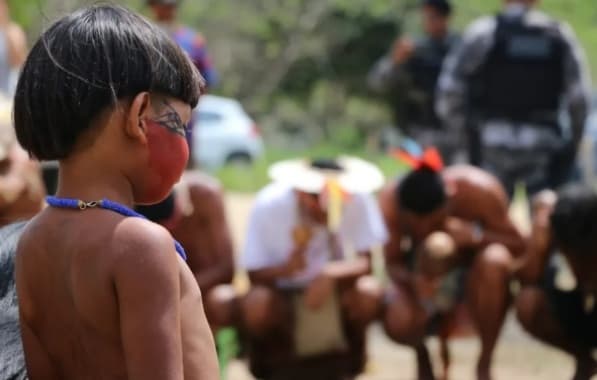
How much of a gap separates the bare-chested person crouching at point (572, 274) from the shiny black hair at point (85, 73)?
2844 mm

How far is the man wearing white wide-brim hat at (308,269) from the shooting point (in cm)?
484

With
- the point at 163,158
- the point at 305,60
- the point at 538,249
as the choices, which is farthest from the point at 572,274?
the point at 305,60

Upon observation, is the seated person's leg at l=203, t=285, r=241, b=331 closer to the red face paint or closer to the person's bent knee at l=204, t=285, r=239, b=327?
the person's bent knee at l=204, t=285, r=239, b=327

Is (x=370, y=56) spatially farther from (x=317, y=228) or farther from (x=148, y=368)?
(x=148, y=368)

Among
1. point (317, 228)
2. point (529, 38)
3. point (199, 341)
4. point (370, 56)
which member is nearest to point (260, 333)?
point (317, 228)

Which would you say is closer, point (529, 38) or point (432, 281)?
point (432, 281)

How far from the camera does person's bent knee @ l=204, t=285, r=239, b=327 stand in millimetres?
4910

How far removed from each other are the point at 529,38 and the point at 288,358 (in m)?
2.36

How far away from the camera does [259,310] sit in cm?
480

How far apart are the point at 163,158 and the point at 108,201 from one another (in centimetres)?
12

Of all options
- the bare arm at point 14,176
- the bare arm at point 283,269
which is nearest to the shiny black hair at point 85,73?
the bare arm at point 14,176

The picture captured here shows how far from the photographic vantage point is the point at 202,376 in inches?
79.4

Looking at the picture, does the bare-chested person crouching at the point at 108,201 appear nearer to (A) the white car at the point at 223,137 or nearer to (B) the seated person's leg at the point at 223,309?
(B) the seated person's leg at the point at 223,309

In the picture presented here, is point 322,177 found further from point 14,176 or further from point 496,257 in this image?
point 14,176
